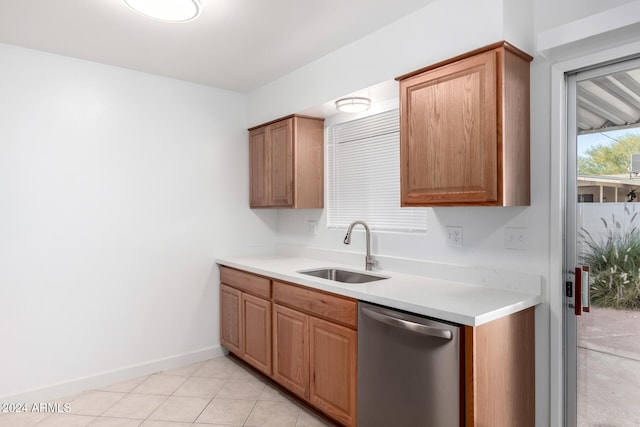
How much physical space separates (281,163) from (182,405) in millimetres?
1980

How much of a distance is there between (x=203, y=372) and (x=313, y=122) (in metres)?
2.31

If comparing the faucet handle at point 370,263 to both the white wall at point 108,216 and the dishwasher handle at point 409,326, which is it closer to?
the dishwasher handle at point 409,326

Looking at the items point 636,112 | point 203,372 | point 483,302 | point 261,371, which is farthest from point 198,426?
point 636,112

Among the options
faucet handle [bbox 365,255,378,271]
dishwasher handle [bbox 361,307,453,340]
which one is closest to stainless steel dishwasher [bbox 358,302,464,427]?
dishwasher handle [bbox 361,307,453,340]

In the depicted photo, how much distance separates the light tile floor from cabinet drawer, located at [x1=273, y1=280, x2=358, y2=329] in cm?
70

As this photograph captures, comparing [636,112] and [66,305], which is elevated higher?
[636,112]

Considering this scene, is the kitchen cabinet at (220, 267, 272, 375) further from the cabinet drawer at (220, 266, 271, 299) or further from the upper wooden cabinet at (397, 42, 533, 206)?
the upper wooden cabinet at (397, 42, 533, 206)

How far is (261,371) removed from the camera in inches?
116

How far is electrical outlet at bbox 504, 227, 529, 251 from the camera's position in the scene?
1.99 metres

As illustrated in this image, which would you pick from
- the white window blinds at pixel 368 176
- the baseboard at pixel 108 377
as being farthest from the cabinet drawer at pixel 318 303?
the baseboard at pixel 108 377

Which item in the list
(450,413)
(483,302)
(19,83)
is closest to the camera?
(450,413)

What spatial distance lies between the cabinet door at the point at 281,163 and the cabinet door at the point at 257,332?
2.85 ft

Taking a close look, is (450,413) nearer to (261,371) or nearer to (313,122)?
(261,371)

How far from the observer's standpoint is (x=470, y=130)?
1.89 m
